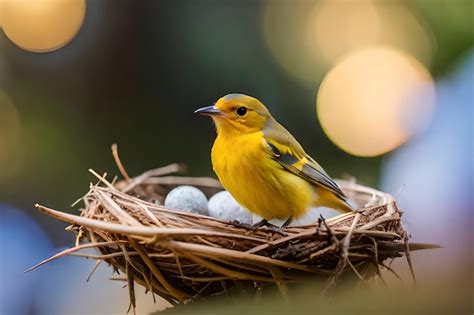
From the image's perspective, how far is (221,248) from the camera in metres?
0.93

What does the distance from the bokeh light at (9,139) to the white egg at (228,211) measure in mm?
831

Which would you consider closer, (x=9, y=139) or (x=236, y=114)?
(x=236, y=114)

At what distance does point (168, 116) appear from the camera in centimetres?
188

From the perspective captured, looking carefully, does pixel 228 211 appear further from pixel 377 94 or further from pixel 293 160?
pixel 377 94

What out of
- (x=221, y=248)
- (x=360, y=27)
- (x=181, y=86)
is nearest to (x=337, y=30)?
(x=360, y=27)

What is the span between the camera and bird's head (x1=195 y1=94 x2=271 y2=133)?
4.47 feet

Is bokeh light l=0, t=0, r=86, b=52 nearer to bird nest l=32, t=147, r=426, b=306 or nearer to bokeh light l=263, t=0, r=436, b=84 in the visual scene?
bokeh light l=263, t=0, r=436, b=84

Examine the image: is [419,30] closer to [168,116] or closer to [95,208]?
[168,116]

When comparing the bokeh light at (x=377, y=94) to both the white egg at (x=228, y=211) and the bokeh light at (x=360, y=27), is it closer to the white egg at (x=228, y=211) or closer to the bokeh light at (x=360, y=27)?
the bokeh light at (x=360, y=27)

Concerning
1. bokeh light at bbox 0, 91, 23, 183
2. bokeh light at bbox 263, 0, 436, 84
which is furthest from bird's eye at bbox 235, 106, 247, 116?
bokeh light at bbox 0, 91, 23, 183

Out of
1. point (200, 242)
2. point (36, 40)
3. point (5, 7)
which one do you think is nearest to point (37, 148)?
point (36, 40)

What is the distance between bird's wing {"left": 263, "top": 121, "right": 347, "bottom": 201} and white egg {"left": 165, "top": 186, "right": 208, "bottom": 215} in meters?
0.21

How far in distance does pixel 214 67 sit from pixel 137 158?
0.42m

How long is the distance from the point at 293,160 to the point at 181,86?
62cm
